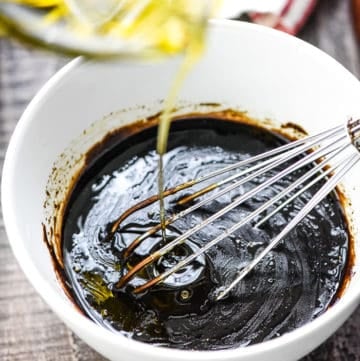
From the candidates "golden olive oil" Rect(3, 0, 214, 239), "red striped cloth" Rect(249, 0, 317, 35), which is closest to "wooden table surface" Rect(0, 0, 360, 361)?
"red striped cloth" Rect(249, 0, 317, 35)

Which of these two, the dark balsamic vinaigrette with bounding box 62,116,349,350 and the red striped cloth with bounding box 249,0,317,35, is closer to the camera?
the dark balsamic vinaigrette with bounding box 62,116,349,350

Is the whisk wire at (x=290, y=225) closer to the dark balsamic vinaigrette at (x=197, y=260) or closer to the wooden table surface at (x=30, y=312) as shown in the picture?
the dark balsamic vinaigrette at (x=197, y=260)

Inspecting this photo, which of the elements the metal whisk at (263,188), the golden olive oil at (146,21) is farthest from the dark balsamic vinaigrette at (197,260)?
the golden olive oil at (146,21)

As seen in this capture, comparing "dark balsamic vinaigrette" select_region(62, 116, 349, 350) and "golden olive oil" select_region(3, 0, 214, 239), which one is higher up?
"golden olive oil" select_region(3, 0, 214, 239)

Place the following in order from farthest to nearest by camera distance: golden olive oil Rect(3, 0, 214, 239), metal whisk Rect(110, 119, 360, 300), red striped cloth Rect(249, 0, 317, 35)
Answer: red striped cloth Rect(249, 0, 317, 35) < metal whisk Rect(110, 119, 360, 300) < golden olive oil Rect(3, 0, 214, 239)

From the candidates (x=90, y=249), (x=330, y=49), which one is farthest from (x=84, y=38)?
(x=330, y=49)

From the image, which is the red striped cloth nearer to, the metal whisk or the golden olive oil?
the metal whisk
